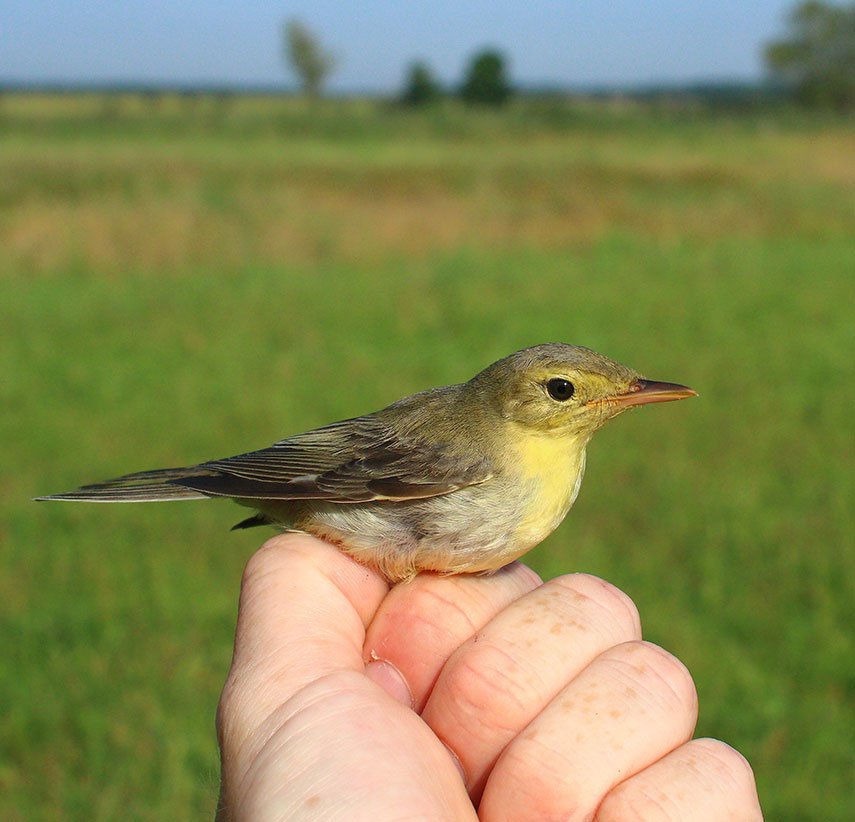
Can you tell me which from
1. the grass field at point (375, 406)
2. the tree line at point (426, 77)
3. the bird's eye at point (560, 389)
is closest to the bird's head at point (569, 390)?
the bird's eye at point (560, 389)

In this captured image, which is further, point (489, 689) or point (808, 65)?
point (808, 65)

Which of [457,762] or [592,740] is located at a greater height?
[592,740]

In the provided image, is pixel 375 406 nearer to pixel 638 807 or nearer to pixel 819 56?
pixel 638 807

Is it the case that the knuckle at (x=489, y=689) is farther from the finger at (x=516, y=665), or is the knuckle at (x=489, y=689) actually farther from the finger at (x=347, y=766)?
the finger at (x=347, y=766)

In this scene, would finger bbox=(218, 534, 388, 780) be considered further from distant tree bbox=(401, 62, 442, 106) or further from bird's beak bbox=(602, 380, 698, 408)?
distant tree bbox=(401, 62, 442, 106)

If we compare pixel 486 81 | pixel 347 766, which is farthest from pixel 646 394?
pixel 486 81

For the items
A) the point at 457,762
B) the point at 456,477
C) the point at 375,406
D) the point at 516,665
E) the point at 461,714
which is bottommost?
the point at 375,406

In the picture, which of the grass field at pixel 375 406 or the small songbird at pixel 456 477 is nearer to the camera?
the small songbird at pixel 456 477
